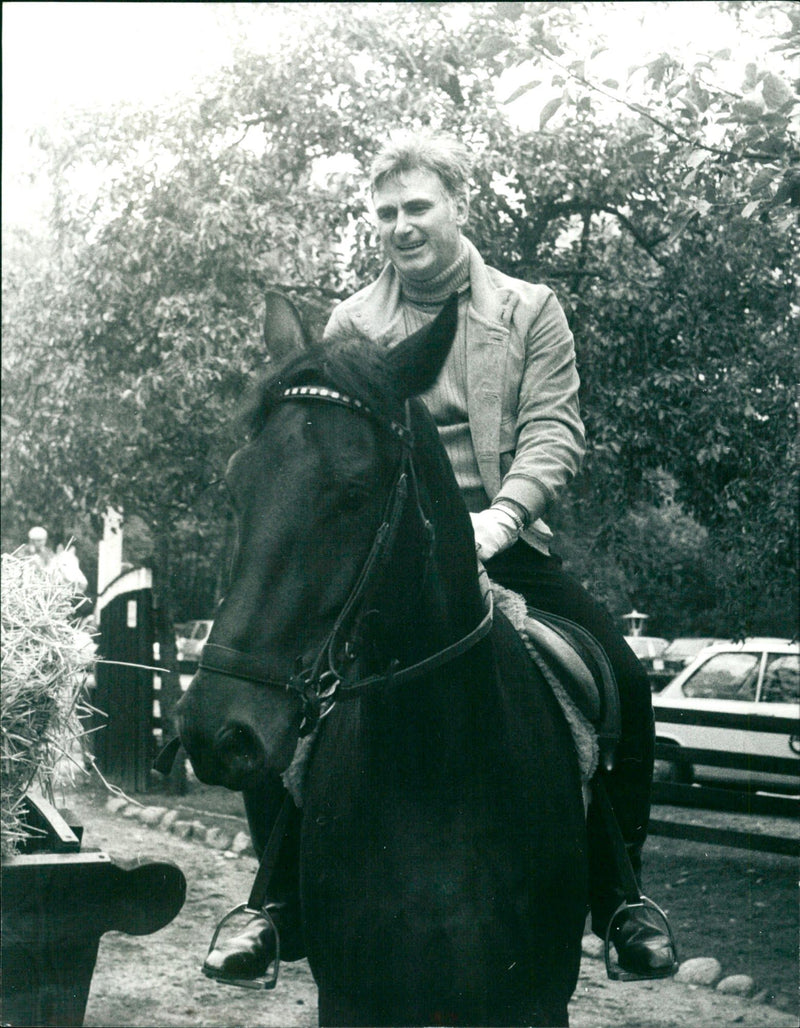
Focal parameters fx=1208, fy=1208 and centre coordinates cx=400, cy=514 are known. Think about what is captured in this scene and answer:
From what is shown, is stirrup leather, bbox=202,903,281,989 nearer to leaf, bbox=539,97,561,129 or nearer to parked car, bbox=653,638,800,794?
leaf, bbox=539,97,561,129

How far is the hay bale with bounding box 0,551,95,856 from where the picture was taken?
13.1 ft

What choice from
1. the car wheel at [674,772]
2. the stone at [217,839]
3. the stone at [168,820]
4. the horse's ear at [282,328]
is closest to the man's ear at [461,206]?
the horse's ear at [282,328]

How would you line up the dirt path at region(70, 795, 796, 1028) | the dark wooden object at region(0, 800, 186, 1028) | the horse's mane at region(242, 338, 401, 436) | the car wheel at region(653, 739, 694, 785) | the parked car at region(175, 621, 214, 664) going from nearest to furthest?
the horse's mane at region(242, 338, 401, 436) < the dark wooden object at region(0, 800, 186, 1028) < the dirt path at region(70, 795, 796, 1028) < the car wheel at region(653, 739, 694, 785) < the parked car at region(175, 621, 214, 664)

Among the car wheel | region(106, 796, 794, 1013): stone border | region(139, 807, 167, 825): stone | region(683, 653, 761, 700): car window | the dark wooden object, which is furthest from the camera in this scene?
region(139, 807, 167, 825): stone

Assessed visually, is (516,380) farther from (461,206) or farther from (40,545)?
(40,545)

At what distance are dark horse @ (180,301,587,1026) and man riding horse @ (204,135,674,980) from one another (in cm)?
34

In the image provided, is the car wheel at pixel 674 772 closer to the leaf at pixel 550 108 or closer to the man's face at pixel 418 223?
the leaf at pixel 550 108

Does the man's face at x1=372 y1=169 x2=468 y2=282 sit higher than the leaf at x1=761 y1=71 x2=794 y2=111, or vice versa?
the leaf at x1=761 y1=71 x2=794 y2=111

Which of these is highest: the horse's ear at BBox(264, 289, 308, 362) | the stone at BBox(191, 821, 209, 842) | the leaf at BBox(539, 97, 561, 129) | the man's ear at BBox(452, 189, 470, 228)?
the leaf at BBox(539, 97, 561, 129)

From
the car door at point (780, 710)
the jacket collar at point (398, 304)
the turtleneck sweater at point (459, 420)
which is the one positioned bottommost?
the car door at point (780, 710)

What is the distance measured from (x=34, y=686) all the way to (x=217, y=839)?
5230 millimetres

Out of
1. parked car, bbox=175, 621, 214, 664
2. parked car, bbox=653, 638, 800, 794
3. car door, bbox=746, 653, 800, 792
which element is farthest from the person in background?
car door, bbox=746, 653, 800, 792

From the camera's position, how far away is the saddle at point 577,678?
315 centimetres

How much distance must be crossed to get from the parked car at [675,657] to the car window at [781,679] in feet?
1.72
